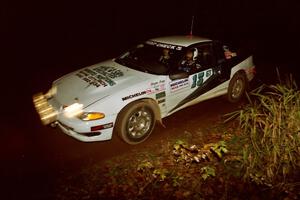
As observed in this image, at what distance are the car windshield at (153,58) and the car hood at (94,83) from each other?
20 cm

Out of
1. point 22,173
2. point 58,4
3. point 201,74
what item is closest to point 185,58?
point 201,74

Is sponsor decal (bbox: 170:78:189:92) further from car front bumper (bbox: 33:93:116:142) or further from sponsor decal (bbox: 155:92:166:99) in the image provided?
car front bumper (bbox: 33:93:116:142)

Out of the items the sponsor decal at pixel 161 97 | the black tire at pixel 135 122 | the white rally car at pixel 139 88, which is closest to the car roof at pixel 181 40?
the white rally car at pixel 139 88

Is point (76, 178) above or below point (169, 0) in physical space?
below

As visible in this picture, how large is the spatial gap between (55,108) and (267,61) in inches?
309

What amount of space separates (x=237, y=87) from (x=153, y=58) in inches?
85.5

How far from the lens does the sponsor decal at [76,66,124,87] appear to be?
5.12m

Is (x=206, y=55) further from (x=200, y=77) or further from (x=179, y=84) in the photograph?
(x=179, y=84)

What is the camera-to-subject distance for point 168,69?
537cm

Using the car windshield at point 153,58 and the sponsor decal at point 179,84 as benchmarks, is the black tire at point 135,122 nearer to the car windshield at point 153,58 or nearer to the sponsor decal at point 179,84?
the sponsor decal at point 179,84

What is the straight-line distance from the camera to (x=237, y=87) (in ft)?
22.1

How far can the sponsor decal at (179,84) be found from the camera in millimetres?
5325

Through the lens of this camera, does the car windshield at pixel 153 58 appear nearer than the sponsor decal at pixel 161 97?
No

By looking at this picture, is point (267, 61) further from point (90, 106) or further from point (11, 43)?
point (11, 43)
